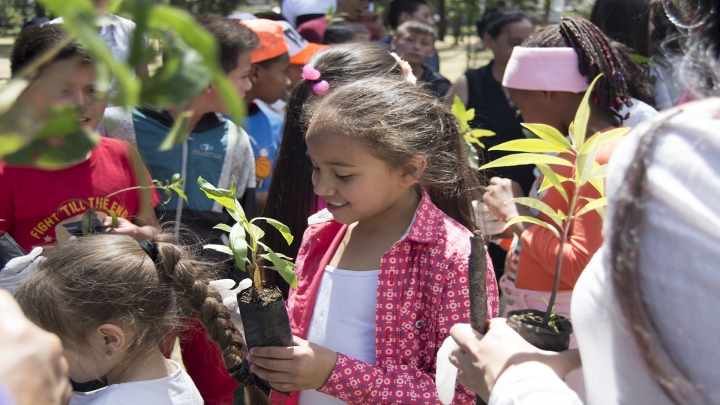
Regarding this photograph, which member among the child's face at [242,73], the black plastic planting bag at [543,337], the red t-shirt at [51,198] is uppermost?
the black plastic planting bag at [543,337]

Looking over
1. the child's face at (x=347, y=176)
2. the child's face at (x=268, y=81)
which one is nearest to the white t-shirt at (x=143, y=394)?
the child's face at (x=347, y=176)

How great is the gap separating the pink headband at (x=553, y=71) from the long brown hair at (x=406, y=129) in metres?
0.53

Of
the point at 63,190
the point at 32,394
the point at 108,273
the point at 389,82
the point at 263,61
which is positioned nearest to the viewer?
the point at 32,394

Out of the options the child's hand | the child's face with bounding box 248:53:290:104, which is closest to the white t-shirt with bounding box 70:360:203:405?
the child's hand

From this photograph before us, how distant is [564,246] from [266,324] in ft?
3.23

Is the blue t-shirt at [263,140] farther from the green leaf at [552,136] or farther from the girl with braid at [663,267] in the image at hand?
the girl with braid at [663,267]

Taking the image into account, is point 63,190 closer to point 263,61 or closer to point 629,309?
point 263,61

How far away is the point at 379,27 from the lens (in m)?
6.62

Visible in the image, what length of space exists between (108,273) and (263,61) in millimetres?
2213

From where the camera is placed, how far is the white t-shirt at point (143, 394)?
5.02ft

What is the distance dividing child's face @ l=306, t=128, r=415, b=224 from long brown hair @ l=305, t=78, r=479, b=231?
27 mm

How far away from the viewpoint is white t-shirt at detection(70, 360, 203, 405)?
5.02 feet

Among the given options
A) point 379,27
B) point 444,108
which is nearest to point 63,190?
point 444,108

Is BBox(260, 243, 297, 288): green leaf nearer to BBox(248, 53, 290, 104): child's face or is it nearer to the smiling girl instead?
the smiling girl
